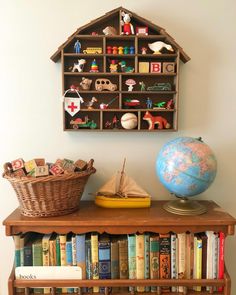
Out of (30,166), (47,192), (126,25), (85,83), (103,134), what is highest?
(126,25)

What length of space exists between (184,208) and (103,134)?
0.56 metres

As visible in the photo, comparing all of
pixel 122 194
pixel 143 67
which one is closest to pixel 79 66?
pixel 143 67

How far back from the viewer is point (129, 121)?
1306mm

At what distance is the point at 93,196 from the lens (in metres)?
1.41

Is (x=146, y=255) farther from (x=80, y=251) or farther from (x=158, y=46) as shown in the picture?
(x=158, y=46)

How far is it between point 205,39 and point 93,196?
3.41 feet

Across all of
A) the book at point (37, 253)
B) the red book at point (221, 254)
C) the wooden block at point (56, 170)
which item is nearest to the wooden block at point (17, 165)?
the wooden block at point (56, 170)

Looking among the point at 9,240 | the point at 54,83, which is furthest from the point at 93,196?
the point at 54,83

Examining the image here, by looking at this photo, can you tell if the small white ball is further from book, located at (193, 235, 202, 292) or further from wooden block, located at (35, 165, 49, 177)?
book, located at (193, 235, 202, 292)

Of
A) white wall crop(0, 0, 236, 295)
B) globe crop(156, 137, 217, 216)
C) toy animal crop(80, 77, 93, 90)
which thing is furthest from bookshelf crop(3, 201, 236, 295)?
toy animal crop(80, 77, 93, 90)

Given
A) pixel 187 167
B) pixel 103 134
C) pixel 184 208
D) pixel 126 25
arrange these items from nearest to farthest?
pixel 187 167, pixel 184 208, pixel 126 25, pixel 103 134

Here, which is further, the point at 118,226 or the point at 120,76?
the point at 120,76

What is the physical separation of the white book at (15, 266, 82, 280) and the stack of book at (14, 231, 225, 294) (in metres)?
0.02

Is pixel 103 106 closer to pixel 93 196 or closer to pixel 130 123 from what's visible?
pixel 130 123
